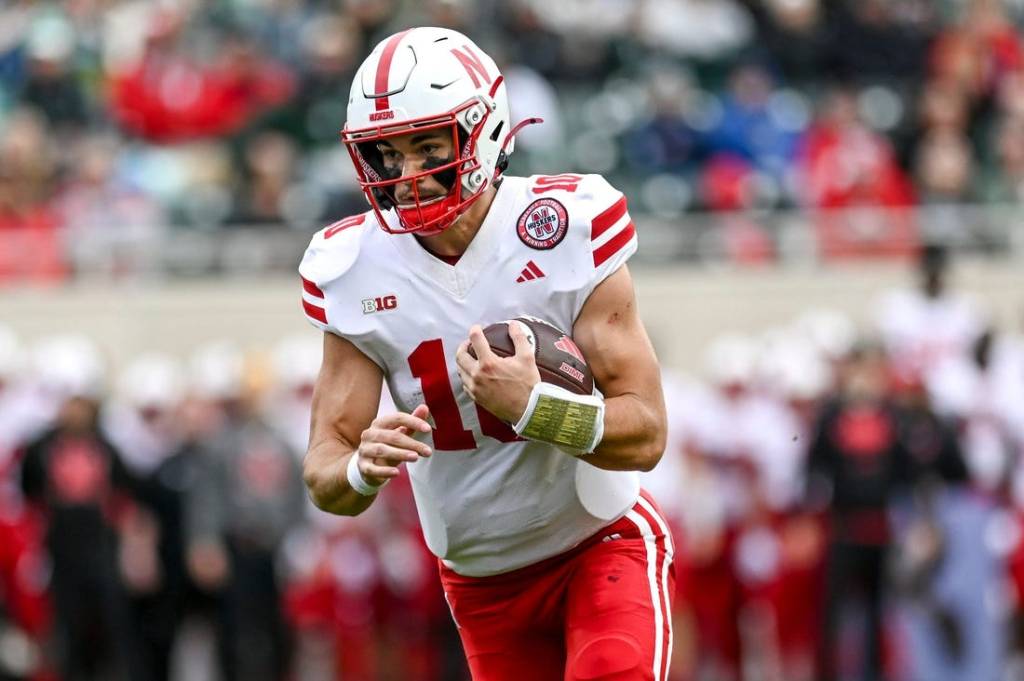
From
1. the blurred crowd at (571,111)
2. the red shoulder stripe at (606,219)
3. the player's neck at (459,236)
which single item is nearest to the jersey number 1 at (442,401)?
the player's neck at (459,236)

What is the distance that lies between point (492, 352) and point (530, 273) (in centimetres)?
34

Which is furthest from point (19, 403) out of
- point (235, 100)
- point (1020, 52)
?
point (1020, 52)

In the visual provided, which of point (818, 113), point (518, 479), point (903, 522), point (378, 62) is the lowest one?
point (903, 522)

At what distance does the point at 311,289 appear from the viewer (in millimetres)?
5012

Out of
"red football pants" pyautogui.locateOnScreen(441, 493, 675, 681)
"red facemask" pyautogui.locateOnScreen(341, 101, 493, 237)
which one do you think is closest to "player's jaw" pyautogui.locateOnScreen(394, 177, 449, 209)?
"red facemask" pyautogui.locateOnScreen(341, 101, 493, 237)

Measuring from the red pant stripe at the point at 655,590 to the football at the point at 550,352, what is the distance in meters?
0.58

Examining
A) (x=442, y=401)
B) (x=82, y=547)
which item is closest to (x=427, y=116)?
(x=442, y=401)

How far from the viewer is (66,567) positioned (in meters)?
10.6

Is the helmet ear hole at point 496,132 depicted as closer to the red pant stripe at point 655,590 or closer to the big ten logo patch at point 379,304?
the big ten logo patch at point 379,304

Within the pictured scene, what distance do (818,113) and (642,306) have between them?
1761mm

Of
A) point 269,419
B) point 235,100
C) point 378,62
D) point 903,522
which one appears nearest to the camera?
point 378,62

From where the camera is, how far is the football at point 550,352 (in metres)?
4.66

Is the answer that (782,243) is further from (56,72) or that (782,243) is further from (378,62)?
(378,62)

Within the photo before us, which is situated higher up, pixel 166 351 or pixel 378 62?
pixel 378 62
